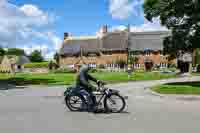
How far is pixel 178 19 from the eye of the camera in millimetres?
25484

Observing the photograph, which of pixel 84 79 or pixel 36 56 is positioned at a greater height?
pixel 36 56

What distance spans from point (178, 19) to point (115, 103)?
51.6ft

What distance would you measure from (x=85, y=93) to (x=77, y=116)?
1.13m

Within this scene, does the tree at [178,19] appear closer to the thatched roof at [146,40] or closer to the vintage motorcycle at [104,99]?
the vintage motorcycle at [104,99]

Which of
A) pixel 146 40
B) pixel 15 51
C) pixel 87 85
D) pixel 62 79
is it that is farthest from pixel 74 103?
pixel 15 51

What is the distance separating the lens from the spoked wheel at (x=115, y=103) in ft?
37.7

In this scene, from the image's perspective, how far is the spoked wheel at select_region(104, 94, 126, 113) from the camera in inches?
452

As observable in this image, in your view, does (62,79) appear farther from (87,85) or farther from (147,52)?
(147,52)

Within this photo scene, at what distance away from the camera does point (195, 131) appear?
26.8ft

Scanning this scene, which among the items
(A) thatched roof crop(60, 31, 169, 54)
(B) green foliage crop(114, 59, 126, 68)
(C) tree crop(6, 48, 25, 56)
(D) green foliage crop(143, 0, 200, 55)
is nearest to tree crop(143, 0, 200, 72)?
(D) green foliage crop(143, 0, 200, 55)

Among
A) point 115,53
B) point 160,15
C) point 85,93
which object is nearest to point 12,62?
point 115,53

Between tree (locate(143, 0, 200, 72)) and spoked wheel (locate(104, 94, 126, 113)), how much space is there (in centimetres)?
1405

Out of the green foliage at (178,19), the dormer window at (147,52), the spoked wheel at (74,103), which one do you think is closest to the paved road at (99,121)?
the spoked wheel at (74,103)

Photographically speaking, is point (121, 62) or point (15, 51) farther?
point (15, 51)
